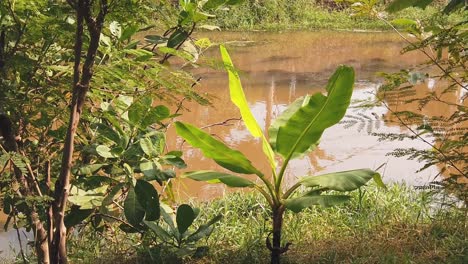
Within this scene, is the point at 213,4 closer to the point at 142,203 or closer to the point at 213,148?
the point at 213,148

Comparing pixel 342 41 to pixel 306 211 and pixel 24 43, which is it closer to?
pixel 306 211

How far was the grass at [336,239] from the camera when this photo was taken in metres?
1.83

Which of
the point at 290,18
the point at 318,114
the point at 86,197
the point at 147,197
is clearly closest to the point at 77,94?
the point at 147,197

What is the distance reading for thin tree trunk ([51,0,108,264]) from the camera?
1.12 metres

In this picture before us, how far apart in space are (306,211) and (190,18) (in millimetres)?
1354

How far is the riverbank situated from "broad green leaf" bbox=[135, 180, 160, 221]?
1034cm

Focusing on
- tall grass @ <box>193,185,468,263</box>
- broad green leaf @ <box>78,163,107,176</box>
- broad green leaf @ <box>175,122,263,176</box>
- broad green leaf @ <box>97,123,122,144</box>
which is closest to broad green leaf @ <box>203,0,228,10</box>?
broad green leaf @ <box>175,122,263,176</box>

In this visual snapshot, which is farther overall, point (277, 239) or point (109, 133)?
point (277, 239)

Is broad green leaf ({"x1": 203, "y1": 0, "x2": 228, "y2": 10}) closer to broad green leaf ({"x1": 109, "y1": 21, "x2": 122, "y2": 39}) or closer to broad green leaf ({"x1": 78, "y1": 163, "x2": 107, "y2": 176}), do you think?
broad green leaf ({"x1": 109, "y1": 21, "x2": 122, "y2": 39})

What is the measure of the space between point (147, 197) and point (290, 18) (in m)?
11.9

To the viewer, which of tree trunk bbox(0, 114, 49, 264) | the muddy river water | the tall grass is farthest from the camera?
the muddy river water

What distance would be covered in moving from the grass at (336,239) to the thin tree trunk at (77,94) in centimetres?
54

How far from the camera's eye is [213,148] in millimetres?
1759

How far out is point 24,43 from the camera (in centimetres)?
143
